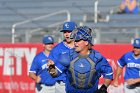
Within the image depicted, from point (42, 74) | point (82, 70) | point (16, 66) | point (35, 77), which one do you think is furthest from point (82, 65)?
point (16, 66)

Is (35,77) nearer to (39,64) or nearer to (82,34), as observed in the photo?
(39,64)

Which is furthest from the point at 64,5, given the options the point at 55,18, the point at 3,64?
the point at 3,64

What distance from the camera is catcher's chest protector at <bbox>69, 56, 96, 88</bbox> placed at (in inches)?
239

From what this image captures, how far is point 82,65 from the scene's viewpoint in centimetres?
607

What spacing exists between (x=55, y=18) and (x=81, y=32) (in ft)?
43.5

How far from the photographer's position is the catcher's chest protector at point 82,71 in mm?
6078

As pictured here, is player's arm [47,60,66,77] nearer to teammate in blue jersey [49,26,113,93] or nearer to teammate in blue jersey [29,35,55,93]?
teammate in blue jersey [49,26,113,93]

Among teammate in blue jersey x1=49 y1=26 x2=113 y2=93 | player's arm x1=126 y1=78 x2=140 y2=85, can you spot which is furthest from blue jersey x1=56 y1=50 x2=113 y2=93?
player's arm x1=126 y1=78 x2=140 y2=85

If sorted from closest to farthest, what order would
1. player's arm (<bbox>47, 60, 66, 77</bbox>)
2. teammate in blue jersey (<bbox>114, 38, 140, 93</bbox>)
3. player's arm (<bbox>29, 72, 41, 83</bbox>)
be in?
1. player's arm (<bbox>47, 60, 66, 77</bbox>)
2. player's arm (<bbox>29, 72, 41, 83</bbox>)
3. teammate in blue jersey (<bbox>114, 38, 140, 93</bbox>)

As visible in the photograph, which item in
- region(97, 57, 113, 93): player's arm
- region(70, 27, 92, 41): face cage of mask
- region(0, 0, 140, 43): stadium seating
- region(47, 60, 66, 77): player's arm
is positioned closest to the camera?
region(70, 27, 92, 41): face cage of mask

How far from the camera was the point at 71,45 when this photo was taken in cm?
862

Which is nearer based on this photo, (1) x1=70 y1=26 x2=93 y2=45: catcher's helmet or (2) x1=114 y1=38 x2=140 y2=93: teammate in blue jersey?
(1) x1=70 y1=26 x2=93 y2=45: catcher's helmet

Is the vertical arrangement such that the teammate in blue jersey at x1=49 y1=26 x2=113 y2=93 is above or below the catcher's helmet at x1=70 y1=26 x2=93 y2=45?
below

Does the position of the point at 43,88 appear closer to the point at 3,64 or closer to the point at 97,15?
the point at 3,64
